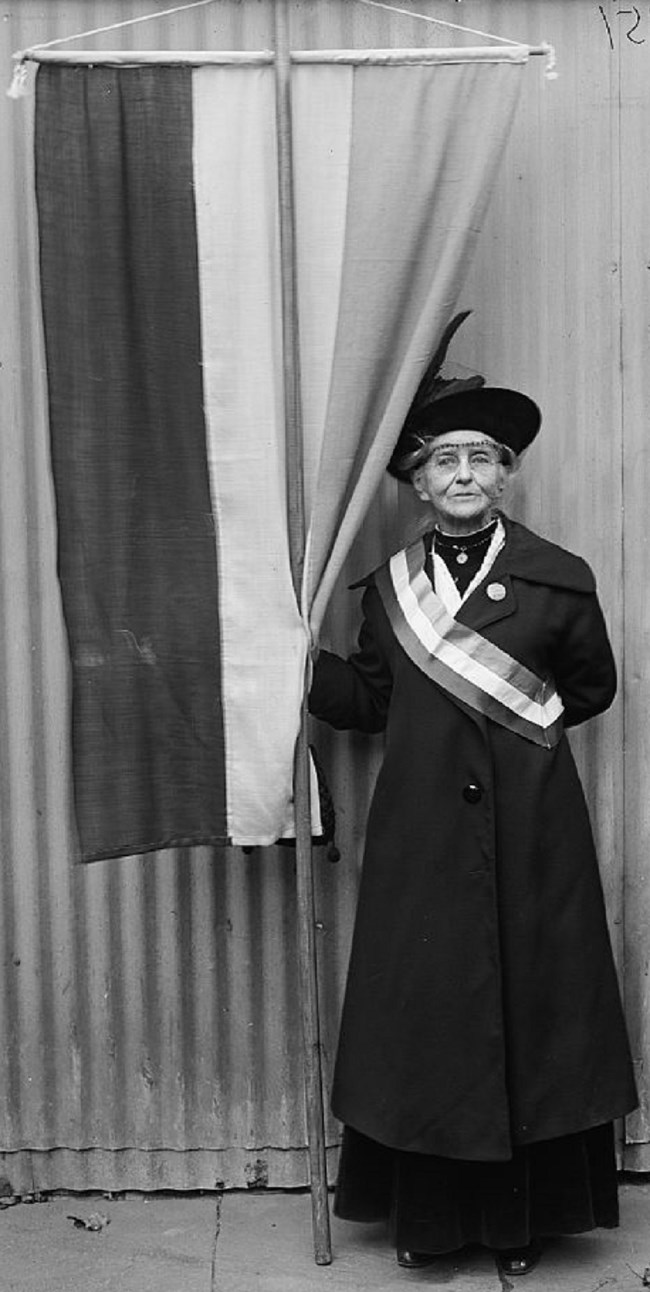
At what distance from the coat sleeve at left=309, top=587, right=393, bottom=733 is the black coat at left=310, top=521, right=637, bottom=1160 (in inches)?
0.7

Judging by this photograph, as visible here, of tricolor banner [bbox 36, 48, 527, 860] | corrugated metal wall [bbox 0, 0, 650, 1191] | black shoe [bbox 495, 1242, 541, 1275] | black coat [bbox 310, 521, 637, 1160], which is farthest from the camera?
corrugated metal wall [bbox 0, 0, 650, 1191]

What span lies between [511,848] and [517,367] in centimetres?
118

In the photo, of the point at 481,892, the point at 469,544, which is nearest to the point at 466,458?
the point at 469,544

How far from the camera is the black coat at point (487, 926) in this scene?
12.0 feet

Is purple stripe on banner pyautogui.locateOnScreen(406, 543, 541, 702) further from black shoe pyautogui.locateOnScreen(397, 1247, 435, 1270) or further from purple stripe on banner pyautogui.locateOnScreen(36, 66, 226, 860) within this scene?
black shoe pyautogui.locateOnScreen(397, 1247, 435, 1270)

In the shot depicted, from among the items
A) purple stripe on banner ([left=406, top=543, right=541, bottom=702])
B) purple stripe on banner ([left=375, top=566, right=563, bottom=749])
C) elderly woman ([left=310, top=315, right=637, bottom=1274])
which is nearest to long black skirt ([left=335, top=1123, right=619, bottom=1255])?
elderly woman ([left=310, top=315, right=637, bottom=1274])

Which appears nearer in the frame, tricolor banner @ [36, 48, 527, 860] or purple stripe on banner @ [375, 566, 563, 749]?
tricolor banner @ [36, 48, 527, 860]

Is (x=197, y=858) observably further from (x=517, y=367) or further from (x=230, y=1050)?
(x=517, y=367)

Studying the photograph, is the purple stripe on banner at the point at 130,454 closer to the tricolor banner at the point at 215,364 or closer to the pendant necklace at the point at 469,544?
the tricolor banner at the point at 215,364

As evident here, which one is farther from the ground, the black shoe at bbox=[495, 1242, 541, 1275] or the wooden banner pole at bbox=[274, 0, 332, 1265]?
the wooden banner pole at bbox=[274, 0, 332, 1265]

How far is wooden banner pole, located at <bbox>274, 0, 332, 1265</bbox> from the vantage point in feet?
11.6

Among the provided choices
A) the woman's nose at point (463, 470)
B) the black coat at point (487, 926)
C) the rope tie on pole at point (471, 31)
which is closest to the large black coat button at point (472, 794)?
the black coat at point (487, 926)

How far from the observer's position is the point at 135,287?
356cm

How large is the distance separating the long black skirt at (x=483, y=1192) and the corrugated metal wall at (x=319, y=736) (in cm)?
39
